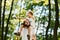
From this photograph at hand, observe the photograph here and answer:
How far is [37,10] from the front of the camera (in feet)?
43.2

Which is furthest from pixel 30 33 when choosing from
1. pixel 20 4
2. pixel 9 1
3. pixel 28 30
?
pixel 20 4

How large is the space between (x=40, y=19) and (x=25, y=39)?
13.3 feet

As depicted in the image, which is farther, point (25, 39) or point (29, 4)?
point (29, 4)

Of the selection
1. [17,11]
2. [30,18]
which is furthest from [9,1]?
[30,18]

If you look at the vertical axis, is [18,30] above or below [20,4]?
below

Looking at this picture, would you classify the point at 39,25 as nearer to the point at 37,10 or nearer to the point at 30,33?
the point at 37,10

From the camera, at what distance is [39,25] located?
12.9m

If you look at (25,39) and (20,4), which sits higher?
(20,4)

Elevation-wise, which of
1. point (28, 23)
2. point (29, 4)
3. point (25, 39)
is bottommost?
point (25, 39)

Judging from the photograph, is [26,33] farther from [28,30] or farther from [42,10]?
[42,10]

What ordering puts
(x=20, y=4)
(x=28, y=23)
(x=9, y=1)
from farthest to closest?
(x=20, y=4), (x=9, y=1), (x=28, y=23)

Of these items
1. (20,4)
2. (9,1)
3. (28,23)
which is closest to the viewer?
(28,23)

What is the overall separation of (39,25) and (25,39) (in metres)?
4.11

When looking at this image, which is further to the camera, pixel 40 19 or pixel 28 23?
pixel 40 19
